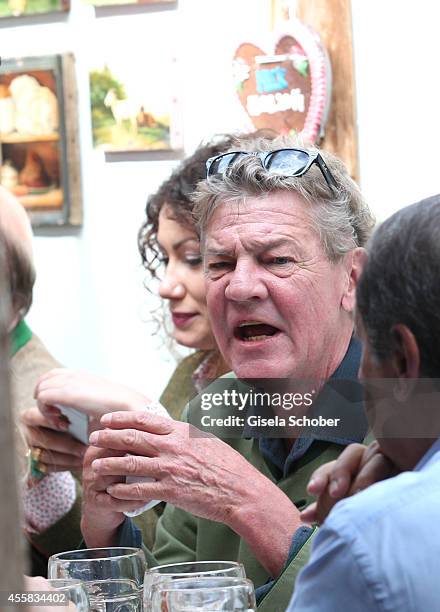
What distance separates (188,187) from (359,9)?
977 millimetres

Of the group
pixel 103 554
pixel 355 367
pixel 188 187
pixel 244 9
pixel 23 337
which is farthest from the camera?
pixel 244 9

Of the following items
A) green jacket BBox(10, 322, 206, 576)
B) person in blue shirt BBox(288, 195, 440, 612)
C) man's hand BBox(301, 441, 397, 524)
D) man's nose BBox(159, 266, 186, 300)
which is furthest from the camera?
man's nose BBox(159, 266, 186, 300)

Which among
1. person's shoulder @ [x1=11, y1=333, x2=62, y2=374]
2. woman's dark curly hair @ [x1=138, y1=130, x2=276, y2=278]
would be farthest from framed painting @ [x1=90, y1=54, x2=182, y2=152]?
person's shoulder @ [x1=11, y1=333, x2=62, y2=374]

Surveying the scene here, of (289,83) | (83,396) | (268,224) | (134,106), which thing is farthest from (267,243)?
(134,106)

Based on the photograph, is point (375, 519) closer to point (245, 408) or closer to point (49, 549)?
point (245, 408)

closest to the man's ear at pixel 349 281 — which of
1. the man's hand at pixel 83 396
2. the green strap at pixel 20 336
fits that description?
the man's hand at pixel 83 396

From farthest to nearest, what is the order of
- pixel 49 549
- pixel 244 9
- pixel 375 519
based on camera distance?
1. pixel 244 9
2. pixel 49 549
3. pixel 375 519

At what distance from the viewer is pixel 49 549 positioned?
201 cm

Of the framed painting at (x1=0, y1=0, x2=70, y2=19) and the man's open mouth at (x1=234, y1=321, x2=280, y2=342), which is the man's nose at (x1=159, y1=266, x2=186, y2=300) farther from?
the framed painting at (x1=0, y1=0, x2=70, y2=19)

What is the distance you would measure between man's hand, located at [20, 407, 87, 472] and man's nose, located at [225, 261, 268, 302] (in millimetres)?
365

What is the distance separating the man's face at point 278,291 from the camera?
1792mm

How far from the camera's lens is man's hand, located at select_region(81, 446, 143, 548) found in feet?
4.99

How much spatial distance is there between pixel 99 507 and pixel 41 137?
2.36 metres

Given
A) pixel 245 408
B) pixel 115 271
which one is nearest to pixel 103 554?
pixel 245 408
